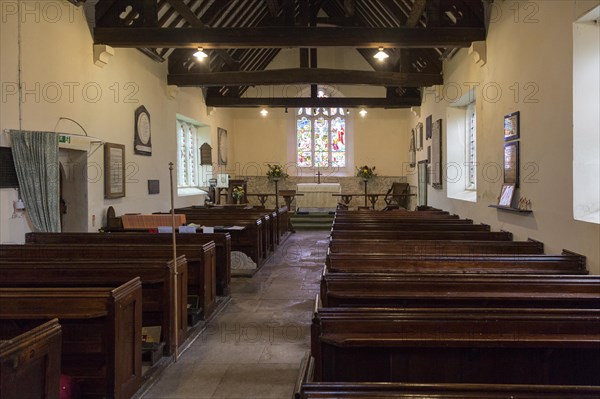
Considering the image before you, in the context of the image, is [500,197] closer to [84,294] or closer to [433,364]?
[433,364]

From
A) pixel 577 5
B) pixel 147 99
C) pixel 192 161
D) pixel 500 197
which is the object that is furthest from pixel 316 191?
pixel 577 5

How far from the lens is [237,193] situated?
12672mm

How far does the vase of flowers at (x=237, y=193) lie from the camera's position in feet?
41.6

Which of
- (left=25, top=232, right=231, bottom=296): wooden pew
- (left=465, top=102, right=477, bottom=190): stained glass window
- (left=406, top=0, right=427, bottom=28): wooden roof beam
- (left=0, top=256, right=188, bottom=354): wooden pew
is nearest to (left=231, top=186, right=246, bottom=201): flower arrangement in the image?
(left=465, top=102, right=477, bottom=190): stained glass window

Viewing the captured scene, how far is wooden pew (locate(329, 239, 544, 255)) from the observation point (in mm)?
4215

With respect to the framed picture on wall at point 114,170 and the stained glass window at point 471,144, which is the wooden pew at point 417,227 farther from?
the framed picture on wall at point 114,170

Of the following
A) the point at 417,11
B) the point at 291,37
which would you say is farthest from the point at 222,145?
the point at 417,11

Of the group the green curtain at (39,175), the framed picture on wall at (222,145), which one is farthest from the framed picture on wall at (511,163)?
the framed picture on wall at (222,145)

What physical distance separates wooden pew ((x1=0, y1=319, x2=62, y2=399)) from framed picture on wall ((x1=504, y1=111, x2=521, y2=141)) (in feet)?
15.3

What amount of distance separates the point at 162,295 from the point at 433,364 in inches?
85.9

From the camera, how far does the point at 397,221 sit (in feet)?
20.9

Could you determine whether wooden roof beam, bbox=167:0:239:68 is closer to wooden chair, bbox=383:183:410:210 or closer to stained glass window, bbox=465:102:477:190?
stained glass window, bbox=465:102:477:190

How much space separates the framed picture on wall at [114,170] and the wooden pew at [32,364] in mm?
5530

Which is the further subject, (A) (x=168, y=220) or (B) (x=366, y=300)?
Result: (A) (x=168, y=220)
